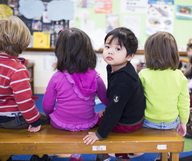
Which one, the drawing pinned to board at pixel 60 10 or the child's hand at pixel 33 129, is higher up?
the drawing pinned to board at pixel 60 10

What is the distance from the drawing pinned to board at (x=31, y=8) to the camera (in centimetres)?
369

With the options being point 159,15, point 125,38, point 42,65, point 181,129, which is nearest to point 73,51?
point 125,38

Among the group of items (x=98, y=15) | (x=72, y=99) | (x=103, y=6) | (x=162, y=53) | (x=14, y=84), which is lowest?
(x=72, y=99)

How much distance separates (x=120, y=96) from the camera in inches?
56.5

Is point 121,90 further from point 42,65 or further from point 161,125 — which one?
point 42,65

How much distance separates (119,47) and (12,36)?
Answer: 1.90ft

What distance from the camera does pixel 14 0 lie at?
3670 millimetres

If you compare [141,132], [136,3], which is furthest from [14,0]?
[141,132]

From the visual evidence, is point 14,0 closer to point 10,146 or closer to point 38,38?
point 38,38

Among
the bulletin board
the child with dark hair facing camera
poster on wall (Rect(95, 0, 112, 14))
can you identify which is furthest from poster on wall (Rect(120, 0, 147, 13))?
the child with dark hair facing camera

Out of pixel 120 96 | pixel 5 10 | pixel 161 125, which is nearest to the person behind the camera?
pixel 120 96

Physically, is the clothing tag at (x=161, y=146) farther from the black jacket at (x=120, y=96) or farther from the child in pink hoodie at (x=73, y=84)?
the child in pink hoodie at (x=73, y=84)

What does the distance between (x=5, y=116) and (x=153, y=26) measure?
281cm

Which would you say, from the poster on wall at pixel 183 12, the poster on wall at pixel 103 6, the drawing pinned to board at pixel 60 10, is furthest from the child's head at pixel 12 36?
the poster on wall at pixel 183 12
